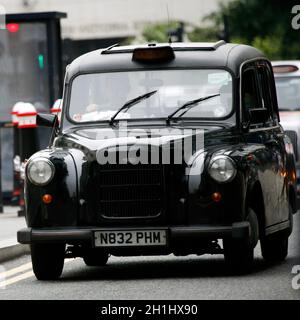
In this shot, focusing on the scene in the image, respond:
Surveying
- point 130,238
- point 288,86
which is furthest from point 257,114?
point 288,86

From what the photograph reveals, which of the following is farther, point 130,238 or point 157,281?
point 157,281

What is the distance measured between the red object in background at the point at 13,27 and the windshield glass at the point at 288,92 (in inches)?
187

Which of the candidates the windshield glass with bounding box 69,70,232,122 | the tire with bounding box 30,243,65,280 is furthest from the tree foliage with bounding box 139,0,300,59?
the tire with bounding box 30,243,65,280

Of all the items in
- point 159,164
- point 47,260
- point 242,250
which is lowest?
point 47,260

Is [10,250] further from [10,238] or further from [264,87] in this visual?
[264,87]

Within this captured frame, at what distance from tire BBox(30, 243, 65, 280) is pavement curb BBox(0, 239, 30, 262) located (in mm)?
2595

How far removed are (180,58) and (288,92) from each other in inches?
461

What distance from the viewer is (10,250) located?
16.0 metres

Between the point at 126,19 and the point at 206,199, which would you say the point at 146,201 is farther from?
the point at 126,19

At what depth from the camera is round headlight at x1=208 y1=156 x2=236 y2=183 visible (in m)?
12.3

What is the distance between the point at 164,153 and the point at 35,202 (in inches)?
48.0

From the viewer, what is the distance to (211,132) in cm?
1316

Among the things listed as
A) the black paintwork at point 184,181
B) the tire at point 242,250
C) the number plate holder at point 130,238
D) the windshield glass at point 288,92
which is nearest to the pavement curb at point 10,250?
the black paintwork at point 184,181

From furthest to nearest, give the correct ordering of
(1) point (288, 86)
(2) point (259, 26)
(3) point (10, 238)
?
(2) point (259, 26)
(1) point (288, 86)
(3) point (10, 238)
